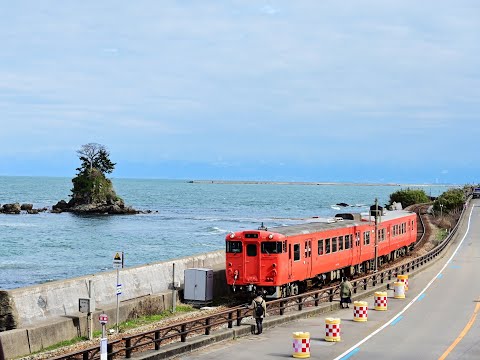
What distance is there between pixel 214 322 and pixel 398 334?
219 inches

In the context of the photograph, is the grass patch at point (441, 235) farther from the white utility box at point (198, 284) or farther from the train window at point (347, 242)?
the white utility box at point (198, 284)

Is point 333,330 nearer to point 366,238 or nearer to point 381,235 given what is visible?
point 366,238

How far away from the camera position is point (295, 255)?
2978 cm

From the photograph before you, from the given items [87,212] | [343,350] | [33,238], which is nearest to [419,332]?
[343,350]

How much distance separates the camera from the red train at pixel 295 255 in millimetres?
28453

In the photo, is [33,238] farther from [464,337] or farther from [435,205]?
[464,337]

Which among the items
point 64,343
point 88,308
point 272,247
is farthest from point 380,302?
point 64,343

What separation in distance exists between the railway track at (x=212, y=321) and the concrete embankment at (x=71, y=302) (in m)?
0.96

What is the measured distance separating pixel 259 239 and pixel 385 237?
55.8 feet

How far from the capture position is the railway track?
17.3 meters

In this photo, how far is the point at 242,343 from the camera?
20453 mm

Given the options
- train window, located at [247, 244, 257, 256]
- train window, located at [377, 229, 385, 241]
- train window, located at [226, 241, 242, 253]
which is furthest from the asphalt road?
train window, located at [377, 229, 385, 241]

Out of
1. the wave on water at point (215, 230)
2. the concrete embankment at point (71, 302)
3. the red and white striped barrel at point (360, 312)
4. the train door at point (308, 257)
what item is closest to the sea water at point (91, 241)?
the wave on water at point (215, 230)

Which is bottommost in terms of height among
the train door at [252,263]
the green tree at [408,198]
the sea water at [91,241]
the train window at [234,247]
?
the sea water at [91,241]
